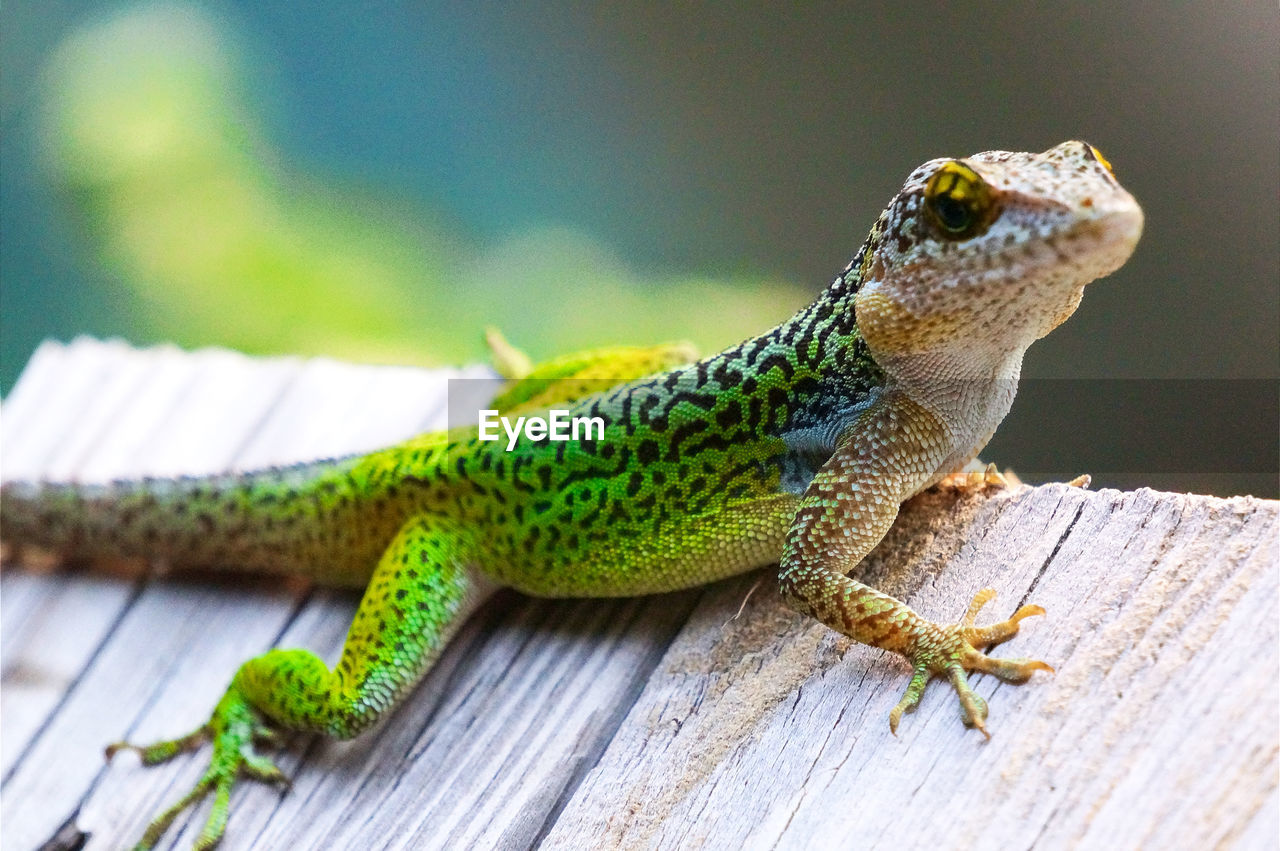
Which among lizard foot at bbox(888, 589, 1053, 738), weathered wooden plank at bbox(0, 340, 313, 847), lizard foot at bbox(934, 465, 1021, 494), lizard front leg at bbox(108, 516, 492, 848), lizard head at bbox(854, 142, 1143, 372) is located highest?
lizard head at bbox(854, 142, 1143, 372)

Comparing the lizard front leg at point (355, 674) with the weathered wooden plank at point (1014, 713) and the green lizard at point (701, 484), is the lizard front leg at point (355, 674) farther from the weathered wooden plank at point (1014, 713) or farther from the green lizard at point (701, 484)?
the weathered wooden plank at point (1014, 713)

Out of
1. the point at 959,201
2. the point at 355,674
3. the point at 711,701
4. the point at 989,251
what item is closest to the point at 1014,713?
the point at 711,701

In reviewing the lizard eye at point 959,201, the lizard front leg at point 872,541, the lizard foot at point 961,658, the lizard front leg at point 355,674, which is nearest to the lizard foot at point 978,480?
the lizard front leg at point 872,541

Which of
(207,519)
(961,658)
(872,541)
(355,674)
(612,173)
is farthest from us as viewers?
(612,173)

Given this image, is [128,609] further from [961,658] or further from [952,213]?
[952,213]

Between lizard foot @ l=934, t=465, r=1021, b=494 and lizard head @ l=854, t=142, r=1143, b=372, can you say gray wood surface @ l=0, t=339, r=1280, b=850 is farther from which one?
lizard head @ l=854, t=142, r=1143, b=372

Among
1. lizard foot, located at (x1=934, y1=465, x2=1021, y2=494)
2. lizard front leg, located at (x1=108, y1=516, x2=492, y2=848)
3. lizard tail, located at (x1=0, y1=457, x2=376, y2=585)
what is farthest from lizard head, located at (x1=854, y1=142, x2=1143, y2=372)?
lizard tail, located at (x1=0, y1=457, x2=376, y2=585)
